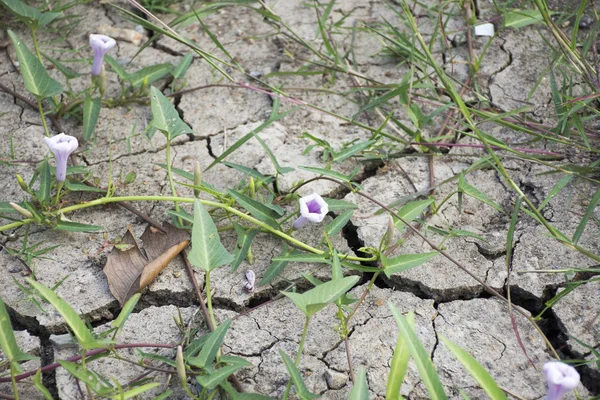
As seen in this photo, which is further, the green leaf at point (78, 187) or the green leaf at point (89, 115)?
the green leaf at point (89, 115)

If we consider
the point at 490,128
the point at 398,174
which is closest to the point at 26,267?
the point at 398,174

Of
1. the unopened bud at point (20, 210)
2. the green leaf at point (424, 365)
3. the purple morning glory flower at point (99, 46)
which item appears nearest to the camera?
the green leaf at point (424, 365)

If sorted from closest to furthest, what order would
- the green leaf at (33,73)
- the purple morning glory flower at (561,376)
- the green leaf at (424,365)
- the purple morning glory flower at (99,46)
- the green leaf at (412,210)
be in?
the purple morning glory flower at (561,376) < the green leaf at (424,365) < the green leaf at (412,210) < the green leaf at (33,73) < the purple morning glory flower at (99,46)

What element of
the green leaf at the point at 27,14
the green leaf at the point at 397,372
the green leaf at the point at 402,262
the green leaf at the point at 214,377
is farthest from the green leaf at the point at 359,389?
the green leaf at the point at 27,14

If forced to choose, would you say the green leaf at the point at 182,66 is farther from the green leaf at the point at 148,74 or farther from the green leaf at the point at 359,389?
the green leaf at the point at 359,389

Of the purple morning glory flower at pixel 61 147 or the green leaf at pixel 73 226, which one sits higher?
the purple morning glory flower at pixel 61 147

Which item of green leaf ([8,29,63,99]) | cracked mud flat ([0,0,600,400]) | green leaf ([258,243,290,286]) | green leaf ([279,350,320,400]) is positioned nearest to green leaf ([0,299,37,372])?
cracked mud flat ([0,0,600,400])
